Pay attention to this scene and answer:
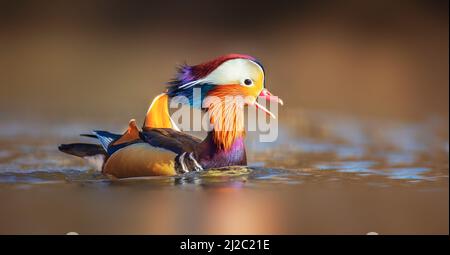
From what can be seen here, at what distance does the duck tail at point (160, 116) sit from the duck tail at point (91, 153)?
0.60 ft

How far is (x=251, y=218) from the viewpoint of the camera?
2.45 metres

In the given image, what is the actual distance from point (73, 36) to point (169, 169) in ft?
4.71

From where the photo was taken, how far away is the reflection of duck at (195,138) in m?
2.34

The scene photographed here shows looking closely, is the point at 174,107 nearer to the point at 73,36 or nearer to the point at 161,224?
the point at 161,224

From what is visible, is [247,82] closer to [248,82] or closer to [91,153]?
[248,82]

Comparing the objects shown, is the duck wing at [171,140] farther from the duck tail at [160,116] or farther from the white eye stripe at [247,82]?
the white eye stripe at [247,82]

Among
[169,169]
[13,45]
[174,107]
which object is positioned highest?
[13,45]

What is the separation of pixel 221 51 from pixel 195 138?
1.25 metres

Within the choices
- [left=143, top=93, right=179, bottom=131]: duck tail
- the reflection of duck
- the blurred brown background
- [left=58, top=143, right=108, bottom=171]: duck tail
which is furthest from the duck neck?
the blurred brown background

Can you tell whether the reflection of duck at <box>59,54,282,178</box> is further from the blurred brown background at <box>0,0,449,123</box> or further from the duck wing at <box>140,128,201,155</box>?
the blurred brown background at <box>0,0,449,123</box>

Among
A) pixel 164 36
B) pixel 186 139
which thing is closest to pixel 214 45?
pixel 164 36

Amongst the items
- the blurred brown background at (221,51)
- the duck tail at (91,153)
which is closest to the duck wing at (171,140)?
the duck tail at (91,153)

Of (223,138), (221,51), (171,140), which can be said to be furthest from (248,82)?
(221,51)

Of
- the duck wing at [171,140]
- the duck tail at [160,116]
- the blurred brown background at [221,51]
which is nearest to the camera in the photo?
the duck wing at [171,140]
